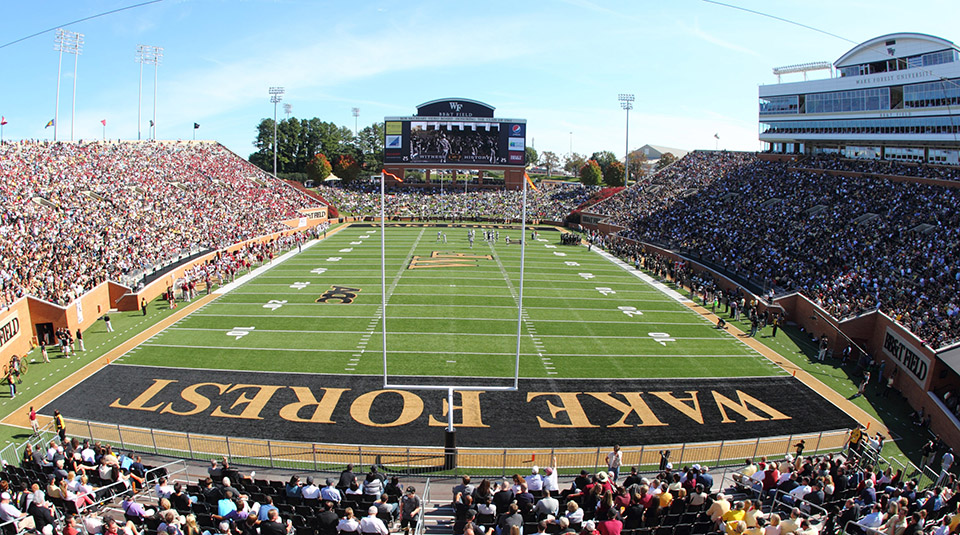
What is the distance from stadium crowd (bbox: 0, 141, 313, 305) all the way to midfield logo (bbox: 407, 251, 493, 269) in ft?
42.5

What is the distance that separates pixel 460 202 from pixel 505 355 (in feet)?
166

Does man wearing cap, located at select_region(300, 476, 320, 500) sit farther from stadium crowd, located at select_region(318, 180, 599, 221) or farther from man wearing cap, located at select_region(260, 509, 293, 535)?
stadium crowd, located at select_region(318, 180, 599, 221)

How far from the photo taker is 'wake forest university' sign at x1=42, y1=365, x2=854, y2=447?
15211 mm

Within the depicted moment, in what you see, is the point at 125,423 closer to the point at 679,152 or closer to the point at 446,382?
the point at 446,382

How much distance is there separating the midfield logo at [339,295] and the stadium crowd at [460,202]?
35521 millimetres

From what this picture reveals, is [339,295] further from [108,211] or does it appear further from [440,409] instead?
[108,211]

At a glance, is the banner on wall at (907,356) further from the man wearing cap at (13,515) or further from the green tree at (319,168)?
the green tree at (319,168)

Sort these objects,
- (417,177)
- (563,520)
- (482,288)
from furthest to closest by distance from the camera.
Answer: (417,177)
(482,288)
(563,520)

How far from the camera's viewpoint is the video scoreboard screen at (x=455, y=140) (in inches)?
2704

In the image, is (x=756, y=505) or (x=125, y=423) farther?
(x=125, y=423)

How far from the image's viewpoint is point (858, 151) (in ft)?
159


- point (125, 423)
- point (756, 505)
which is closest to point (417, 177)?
point (125, 423)

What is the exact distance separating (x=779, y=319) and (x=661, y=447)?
15.5 meters

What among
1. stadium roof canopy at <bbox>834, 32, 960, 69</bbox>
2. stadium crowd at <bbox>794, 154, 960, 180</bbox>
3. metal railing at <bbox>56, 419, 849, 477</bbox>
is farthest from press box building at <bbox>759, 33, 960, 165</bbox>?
metal railing at <bbox>56, 419, 849, 477</bbox>
